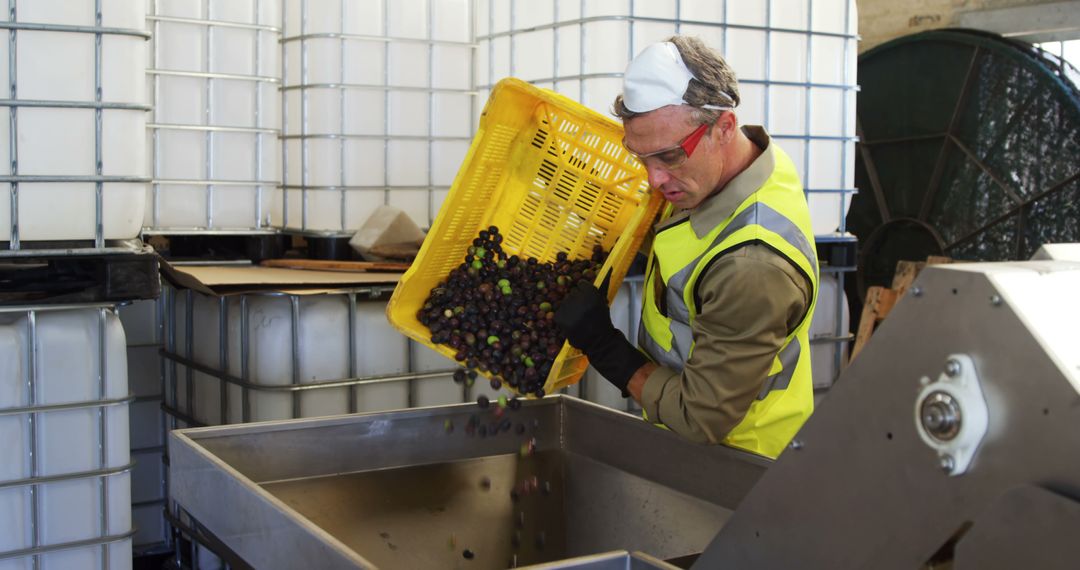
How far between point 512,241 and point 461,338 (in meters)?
0.38

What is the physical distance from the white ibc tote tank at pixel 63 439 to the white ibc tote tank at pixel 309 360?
22.7 inches

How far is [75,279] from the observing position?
2824mm

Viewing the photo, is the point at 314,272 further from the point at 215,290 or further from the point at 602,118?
the point at 602,118

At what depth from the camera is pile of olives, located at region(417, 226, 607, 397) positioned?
2.66 metres

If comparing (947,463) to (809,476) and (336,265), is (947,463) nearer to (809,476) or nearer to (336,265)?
(809,476)

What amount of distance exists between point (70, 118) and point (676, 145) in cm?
149

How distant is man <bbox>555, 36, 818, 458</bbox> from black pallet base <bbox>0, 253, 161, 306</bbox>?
3.76ft

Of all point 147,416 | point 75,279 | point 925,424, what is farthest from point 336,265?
point 925,424

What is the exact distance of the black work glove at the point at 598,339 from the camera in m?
2.44

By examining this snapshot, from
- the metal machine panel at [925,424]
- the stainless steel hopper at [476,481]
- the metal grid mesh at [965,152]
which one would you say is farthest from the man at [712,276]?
the metal grid mesh at [965,152]

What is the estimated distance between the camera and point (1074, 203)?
7.10 m

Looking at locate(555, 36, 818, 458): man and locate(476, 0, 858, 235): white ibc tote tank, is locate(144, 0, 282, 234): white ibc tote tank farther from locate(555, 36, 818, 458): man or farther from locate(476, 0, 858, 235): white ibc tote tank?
locate(555, 36, 818, 458): man

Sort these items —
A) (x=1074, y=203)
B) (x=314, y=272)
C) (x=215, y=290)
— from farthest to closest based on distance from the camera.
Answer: (x=1074, y=203) < (x=314, y=272) < (x=215, y=290)

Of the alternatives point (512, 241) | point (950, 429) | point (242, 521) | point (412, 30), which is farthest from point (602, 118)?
point (412, 30)
